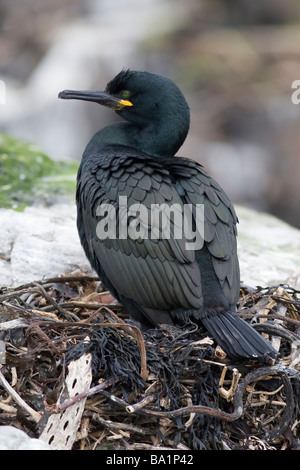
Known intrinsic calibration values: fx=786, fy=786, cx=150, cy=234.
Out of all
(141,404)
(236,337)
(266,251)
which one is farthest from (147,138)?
(141,404)

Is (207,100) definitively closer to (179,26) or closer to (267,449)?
(179,26)

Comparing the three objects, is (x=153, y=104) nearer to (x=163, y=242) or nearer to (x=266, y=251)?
(x=163, y=242)

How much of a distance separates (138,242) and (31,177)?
2.53 m

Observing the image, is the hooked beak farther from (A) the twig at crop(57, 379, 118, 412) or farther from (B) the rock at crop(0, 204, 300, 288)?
(A) the twig at crop(57, 379, 118, 412)

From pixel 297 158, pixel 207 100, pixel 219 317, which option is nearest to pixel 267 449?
pixel 219 317

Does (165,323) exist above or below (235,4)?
below

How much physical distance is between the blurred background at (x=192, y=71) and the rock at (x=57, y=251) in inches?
176

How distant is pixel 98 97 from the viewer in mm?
5500

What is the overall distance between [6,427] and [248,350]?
4.19 ft

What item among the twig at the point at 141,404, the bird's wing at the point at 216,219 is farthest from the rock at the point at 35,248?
the twig at the point at 141,404

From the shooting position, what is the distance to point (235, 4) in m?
14.6

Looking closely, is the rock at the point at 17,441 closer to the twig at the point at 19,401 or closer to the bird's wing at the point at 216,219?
the twig at the point at 19,401

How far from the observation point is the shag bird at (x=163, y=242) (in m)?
4.44

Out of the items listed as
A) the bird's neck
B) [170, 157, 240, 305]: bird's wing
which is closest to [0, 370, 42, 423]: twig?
[170, 157, 240, 305]: bird's wing
